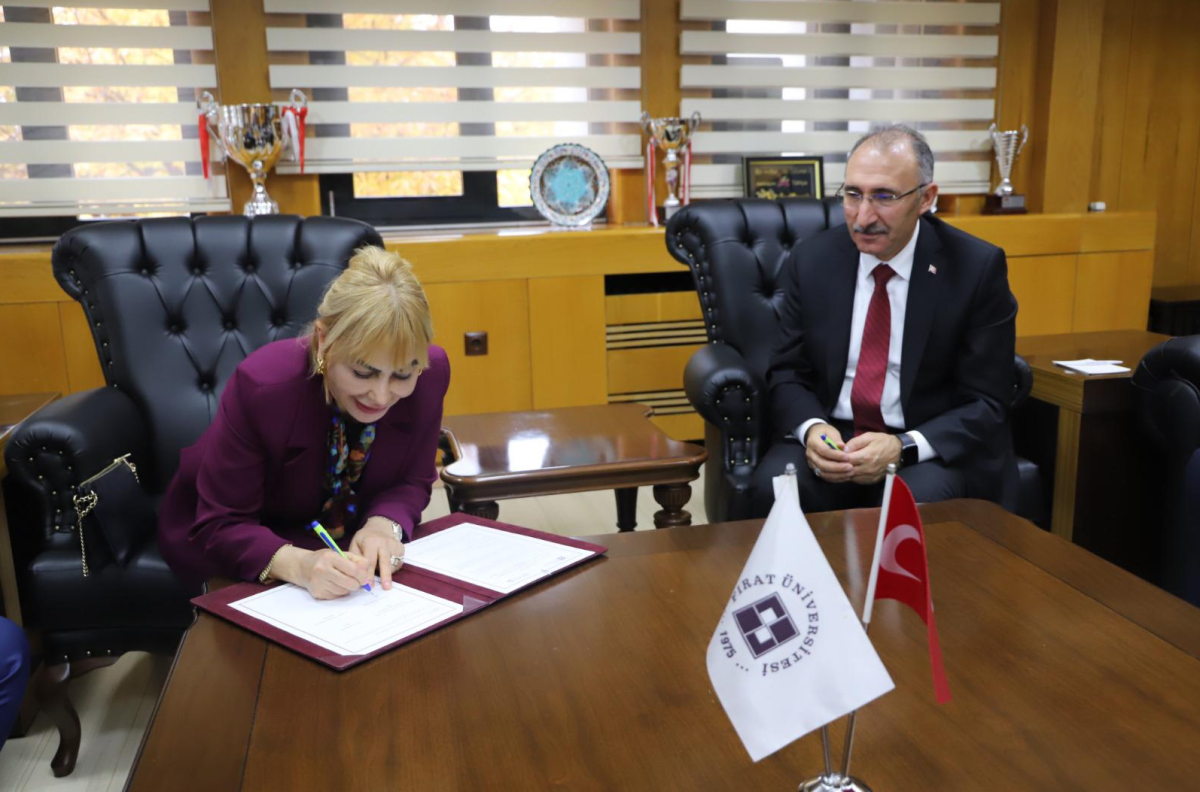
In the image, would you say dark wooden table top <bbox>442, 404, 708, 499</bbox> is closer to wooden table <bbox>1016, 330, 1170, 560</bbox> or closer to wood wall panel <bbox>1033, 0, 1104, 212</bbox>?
wooden table <bbox>1016, 330, 1170, 560</bbox>

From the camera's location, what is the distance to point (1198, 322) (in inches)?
171

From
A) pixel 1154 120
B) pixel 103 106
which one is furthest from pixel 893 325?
pixel 1154 120

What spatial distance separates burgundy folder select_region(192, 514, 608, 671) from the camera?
3.69 ft

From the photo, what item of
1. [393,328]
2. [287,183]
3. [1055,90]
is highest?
[1055,90]

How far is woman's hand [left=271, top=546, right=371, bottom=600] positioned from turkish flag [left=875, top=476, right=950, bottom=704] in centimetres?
72

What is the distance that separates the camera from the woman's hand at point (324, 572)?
4.17ft

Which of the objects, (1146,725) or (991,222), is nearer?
(1146,725)

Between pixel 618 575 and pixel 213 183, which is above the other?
pixel 213 183

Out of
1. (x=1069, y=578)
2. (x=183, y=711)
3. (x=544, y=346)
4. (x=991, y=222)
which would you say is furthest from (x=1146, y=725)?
(x=991, y=222)

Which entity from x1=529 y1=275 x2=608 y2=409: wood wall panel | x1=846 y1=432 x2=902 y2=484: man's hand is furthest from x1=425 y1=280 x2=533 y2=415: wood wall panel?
x1=846 y1=432 x2=902 y2=484: man's hand

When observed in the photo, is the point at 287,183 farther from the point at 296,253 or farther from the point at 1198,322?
the point at 1198,322

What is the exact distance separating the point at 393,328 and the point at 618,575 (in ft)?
1.58

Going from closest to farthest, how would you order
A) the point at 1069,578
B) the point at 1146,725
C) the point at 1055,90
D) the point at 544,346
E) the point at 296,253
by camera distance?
1. the point at 1146,725
2. the point at 1069,578
3. the point at 296,253
4. the point at 544,346
5. the point at 1055,90

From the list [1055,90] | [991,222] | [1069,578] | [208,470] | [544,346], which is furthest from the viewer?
[1055,90]
